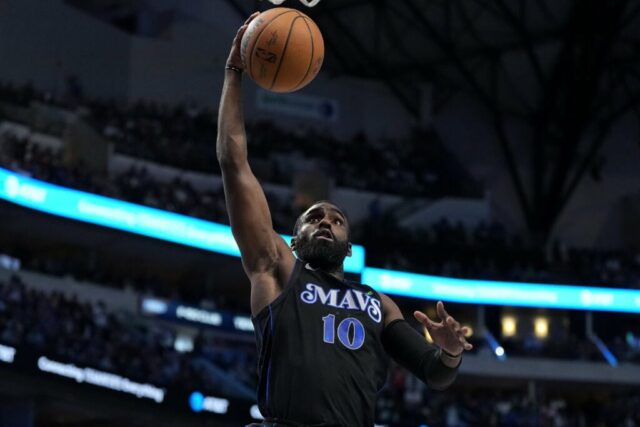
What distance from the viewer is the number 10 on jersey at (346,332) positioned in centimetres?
409

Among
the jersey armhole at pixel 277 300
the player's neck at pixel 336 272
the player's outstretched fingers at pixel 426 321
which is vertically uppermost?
the player's neck at pixel 336 272

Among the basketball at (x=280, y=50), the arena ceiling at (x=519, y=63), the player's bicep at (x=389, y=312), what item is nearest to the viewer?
the player's bicep at (x=389, y=312)

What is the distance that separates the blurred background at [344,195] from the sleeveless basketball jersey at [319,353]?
15332 mm

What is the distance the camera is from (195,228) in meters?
24.9

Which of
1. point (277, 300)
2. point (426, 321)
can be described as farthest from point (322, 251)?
point (426, 321)

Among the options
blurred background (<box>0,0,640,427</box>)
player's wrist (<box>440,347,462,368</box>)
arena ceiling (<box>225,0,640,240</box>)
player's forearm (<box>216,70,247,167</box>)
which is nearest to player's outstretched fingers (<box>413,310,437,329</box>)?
player's wrist (<box>440,347,462,368</box>)

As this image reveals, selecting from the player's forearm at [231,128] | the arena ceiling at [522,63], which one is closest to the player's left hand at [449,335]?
the player's forearm at [231,128]

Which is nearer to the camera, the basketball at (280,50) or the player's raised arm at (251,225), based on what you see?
the player's raised arm at (251,225)

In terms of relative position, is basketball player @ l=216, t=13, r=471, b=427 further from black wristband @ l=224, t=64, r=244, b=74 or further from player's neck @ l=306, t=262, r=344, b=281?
black wristband @ l=224, t=64, r=244, b=74

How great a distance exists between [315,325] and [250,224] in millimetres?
491

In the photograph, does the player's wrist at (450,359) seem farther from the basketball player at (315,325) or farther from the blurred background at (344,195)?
the blurred background at (344,195)

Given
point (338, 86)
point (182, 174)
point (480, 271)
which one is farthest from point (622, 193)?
point (182, 174)

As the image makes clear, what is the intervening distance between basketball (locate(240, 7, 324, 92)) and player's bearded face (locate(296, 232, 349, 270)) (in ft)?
2.93

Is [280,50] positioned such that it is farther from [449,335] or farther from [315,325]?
[449,335]
